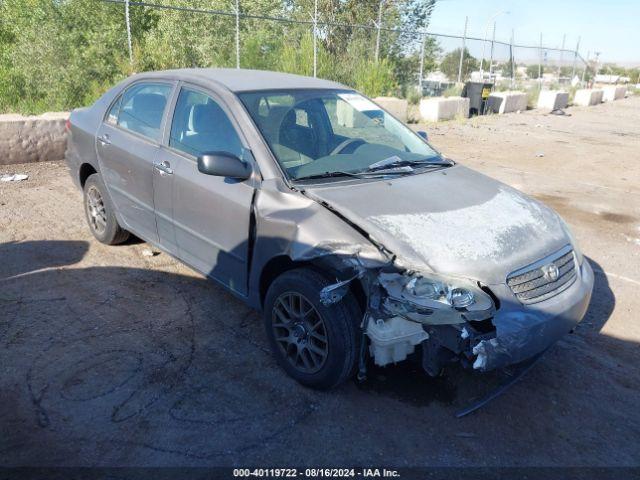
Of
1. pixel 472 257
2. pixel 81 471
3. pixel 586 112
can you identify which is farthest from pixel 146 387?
pixel 586 112

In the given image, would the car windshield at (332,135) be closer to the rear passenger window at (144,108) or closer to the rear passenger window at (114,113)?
the rear passenger window at (144,108)

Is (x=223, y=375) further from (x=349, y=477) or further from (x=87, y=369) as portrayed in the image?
(x=349, y=477)

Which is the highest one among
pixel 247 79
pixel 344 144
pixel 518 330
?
pixel 247 79

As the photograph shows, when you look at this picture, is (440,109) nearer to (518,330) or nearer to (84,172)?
(84,172)

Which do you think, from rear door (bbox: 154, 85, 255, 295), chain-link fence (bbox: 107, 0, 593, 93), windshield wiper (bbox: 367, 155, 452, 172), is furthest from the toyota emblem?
chain-link fence (bbox: 107, 0, 593, 93)

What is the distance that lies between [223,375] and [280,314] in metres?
0.53

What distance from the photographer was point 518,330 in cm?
273

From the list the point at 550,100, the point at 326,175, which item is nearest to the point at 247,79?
the point at 326,175

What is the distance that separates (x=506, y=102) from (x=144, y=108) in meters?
17.9

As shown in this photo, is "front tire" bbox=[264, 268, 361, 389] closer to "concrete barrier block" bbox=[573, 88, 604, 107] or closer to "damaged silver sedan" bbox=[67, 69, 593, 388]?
"damaged silver sedan" bbox=[67, 69, 593, 388]

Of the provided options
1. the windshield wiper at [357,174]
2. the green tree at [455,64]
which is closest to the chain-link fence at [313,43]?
the green tree at [455,64]

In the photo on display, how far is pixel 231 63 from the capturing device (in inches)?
533

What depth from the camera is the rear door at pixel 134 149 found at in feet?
13.5

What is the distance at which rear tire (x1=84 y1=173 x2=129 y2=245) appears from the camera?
4.84 metres
